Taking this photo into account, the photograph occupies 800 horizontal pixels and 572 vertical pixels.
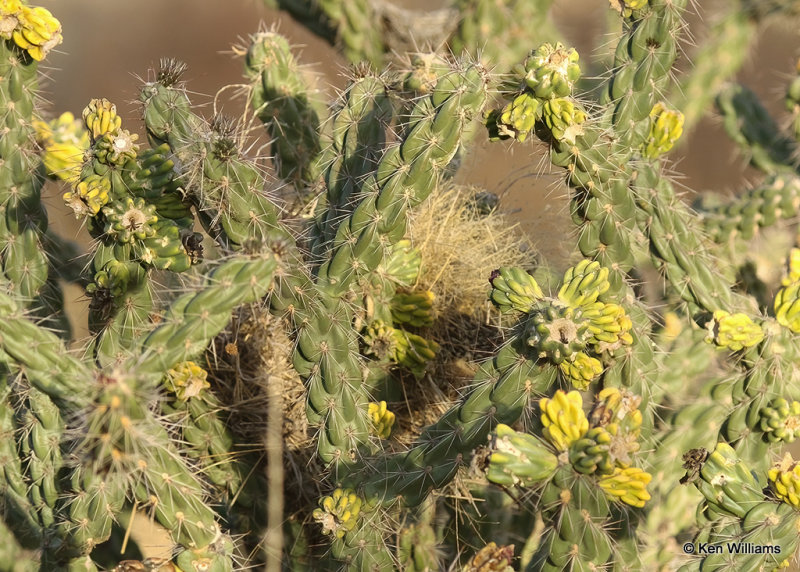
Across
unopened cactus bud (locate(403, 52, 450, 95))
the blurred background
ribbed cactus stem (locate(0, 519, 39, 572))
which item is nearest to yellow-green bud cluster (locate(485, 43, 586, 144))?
unopened cactus bud (locate(403, 52, 450, 95))

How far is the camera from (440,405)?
2.89 meters

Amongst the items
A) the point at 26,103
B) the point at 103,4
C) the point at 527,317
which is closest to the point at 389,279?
the point at 527,317

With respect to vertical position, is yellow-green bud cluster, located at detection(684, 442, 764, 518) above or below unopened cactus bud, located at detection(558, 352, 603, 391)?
below

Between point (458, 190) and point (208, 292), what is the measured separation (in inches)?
56.4

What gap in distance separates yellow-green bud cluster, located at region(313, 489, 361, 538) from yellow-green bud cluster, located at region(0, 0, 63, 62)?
54.9 inches

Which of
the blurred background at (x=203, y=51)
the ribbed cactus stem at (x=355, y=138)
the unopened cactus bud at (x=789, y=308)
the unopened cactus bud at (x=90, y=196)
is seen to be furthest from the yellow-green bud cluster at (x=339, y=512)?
the blurred background at (x=203, y=51)

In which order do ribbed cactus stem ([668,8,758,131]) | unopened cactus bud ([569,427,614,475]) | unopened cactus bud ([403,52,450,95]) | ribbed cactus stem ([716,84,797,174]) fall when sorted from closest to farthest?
unopened cactus bud ([569,427,614,475]) → unopened cactus bud ([403,52,450,95]) → ribbed cactus stem ([716,84,797,174]) → ribbed cactus stem ([668,8,758,131])

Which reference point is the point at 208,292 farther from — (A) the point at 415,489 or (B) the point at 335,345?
(A) the point at 415,489

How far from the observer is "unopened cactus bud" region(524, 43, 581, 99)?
7.08 feet

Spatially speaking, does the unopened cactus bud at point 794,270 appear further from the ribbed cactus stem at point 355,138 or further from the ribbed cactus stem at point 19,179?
the ribbed cactus stem at point 19,179

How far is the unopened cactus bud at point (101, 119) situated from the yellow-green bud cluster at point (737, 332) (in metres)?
1.68

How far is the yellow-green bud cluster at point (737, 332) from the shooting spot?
2.61 metres

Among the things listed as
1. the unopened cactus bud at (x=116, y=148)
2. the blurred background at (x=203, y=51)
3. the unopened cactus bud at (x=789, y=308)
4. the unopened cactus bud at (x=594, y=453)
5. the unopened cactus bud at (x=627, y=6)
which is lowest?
the blurred background at (x=203, y=51)

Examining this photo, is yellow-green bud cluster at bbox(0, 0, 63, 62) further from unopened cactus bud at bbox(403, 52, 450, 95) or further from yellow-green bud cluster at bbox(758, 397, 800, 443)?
yellow-green bud cluster at bbox(758, 397, 800, 443)
